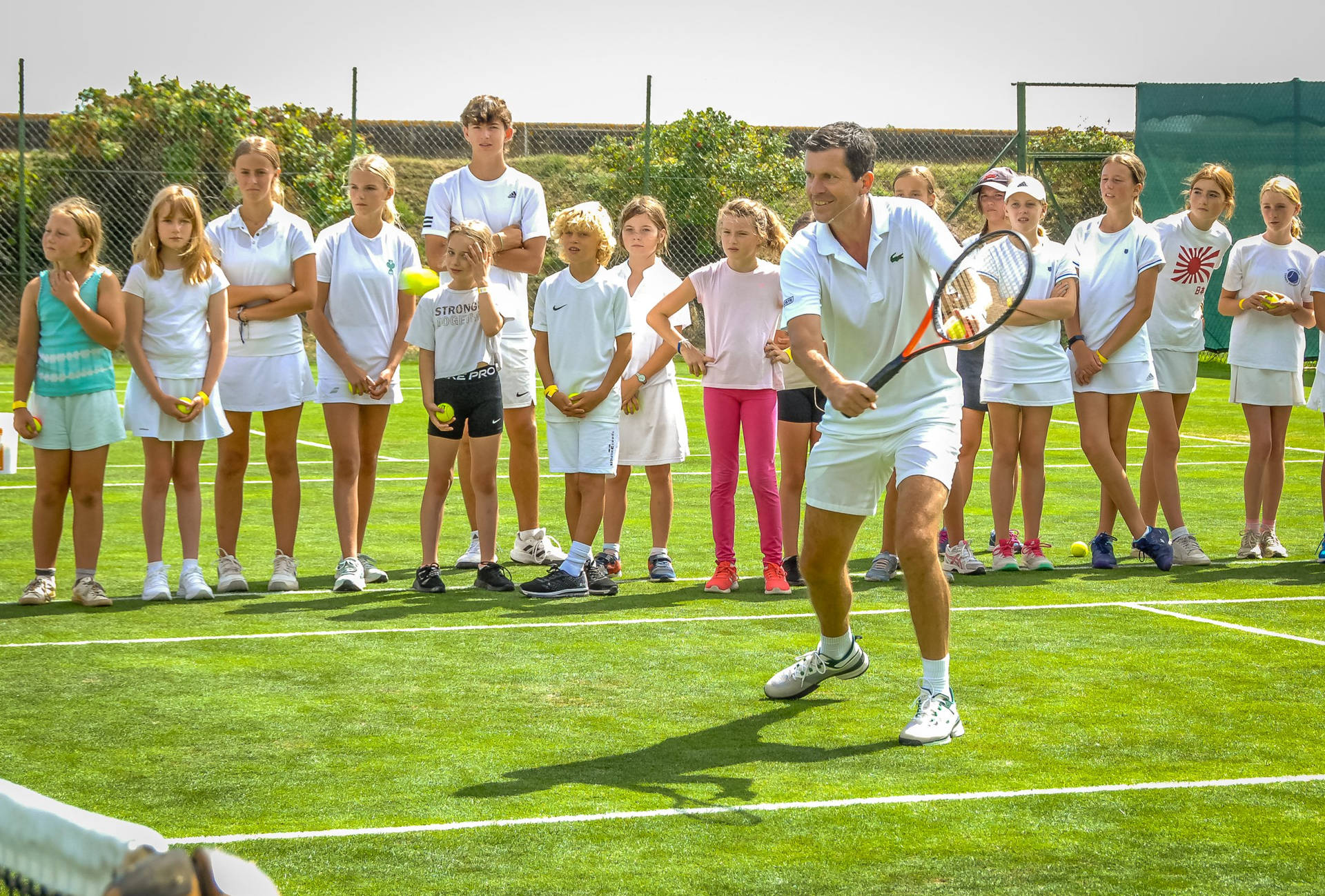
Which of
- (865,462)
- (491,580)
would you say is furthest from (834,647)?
(491,580)

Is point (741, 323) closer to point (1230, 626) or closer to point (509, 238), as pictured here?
point (509, 238)

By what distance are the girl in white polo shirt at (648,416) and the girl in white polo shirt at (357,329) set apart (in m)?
1.16

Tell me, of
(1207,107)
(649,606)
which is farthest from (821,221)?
(1207,107)

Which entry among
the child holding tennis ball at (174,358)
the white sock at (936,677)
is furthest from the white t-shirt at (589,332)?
the white sock at (936,677)

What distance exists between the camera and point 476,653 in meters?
5.98

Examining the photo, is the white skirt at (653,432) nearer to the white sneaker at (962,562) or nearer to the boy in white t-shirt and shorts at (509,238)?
the boy in white t-shirt and shorts at (509,238)

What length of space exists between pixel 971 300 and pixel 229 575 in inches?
157

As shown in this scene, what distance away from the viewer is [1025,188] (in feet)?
24.8

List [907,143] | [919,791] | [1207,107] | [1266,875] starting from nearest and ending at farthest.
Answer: [1266,875]
[919,791]
[1207,107]
[907,143]

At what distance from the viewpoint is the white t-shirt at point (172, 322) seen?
707 centimetres

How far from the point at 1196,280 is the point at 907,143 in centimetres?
2829

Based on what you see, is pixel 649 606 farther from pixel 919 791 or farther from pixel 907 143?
pixel 907 143

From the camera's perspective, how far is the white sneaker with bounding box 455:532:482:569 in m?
8.14

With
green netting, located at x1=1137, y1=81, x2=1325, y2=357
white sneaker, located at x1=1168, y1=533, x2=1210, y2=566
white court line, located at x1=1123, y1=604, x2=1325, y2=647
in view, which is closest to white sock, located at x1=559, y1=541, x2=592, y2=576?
white court line, located at x1=1123, y1=604, x2=1325, y2=647
